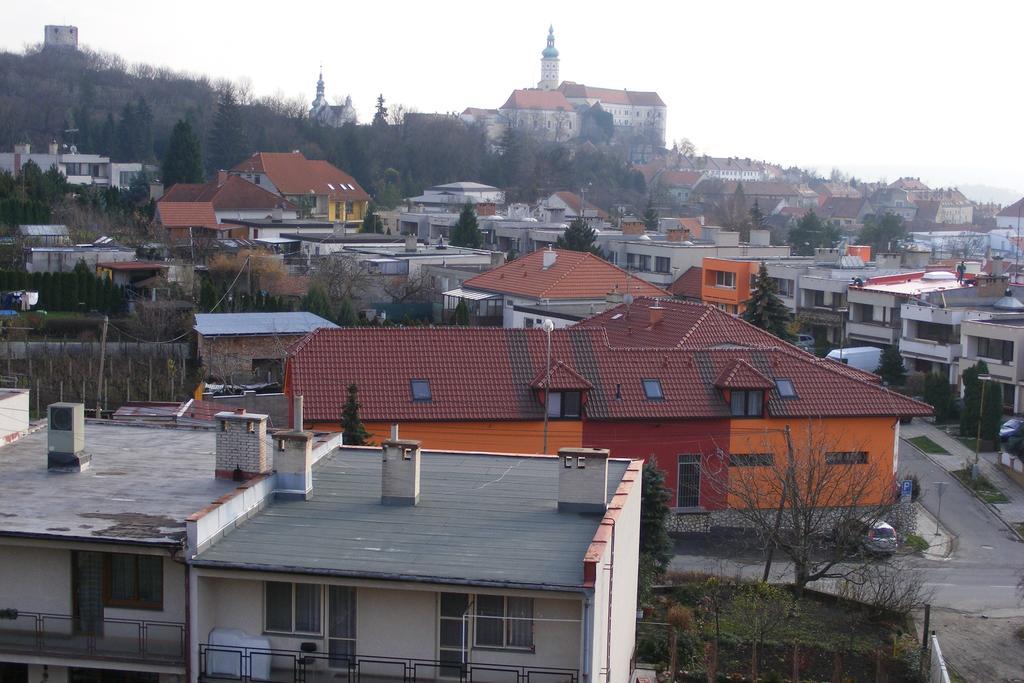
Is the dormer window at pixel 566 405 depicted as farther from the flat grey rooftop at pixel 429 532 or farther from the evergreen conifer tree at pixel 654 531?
the flat grey rooftop at pixel 429 532

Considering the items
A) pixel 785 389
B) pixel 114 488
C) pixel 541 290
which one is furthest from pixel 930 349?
pixel 114 488

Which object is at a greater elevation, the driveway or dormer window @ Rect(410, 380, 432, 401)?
dormer window @ Rect(410, 380, 432, 401)

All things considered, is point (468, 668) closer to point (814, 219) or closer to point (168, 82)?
point (814, 219)

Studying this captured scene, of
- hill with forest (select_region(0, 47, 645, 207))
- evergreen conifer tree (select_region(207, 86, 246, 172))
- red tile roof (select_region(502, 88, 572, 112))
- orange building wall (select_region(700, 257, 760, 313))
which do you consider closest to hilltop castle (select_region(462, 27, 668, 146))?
red tile roof (select_region(502, 88, 572, 112))

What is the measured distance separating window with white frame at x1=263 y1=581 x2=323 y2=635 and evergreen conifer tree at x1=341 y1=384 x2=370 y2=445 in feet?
35.2

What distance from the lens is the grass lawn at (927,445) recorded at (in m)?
34.1

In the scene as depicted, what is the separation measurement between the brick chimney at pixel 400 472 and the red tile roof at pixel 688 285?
40.9 meters

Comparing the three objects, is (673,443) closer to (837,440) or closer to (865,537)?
(837,440)

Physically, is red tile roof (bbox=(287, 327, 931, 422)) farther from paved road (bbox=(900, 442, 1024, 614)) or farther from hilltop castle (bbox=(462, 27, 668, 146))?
hilltop castle (bbox=(462, 27, 668, 146))

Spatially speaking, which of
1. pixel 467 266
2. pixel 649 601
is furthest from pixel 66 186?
pixel 649 601

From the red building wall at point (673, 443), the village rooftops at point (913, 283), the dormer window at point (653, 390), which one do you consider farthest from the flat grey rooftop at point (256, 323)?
the village rooftops at point (913, 283)

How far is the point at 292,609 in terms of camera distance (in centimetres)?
1152

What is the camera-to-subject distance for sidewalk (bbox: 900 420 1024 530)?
93.2 ft

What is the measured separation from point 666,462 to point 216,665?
14.8m
